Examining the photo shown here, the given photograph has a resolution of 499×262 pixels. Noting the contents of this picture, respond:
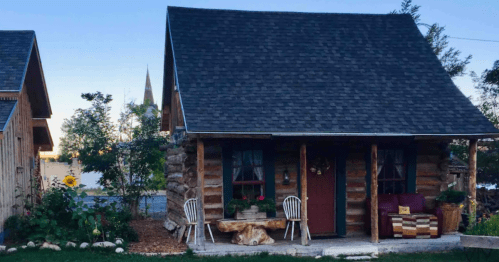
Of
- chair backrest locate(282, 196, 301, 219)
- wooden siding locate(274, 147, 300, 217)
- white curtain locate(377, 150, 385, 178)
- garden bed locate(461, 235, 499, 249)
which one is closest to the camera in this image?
garden bed locate(461, 235, 499, 249)

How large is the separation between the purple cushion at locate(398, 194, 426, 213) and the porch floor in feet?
2.86

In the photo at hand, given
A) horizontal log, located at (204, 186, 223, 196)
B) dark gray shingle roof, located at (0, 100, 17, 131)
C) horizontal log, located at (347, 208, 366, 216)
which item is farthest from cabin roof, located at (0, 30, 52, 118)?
horizontal log, located at (347, 208, 366, 216)

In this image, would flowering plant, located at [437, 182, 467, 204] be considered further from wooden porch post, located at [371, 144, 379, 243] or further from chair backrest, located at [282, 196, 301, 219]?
chair backrest, located at [282, 196, 301, 219]

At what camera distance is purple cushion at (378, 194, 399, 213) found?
500 inches

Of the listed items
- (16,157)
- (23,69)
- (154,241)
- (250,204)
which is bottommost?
(154,241)

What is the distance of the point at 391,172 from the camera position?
44.2 feet

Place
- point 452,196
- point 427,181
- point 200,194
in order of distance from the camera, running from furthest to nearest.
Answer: point 427,181, point 452,196, point 200,194

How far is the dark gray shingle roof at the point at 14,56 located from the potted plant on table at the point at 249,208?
5.68m

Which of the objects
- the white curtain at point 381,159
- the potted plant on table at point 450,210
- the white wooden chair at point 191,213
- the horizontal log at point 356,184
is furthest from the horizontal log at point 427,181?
the white wooden chair at point 191,213

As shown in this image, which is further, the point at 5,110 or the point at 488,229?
the point at 5,110

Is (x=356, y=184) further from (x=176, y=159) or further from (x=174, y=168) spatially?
(x=174, y=168)

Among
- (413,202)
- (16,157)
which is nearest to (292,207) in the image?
(413,202)

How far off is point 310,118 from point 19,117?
7767 millimetres

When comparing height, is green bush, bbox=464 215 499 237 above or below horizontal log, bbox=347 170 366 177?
below
